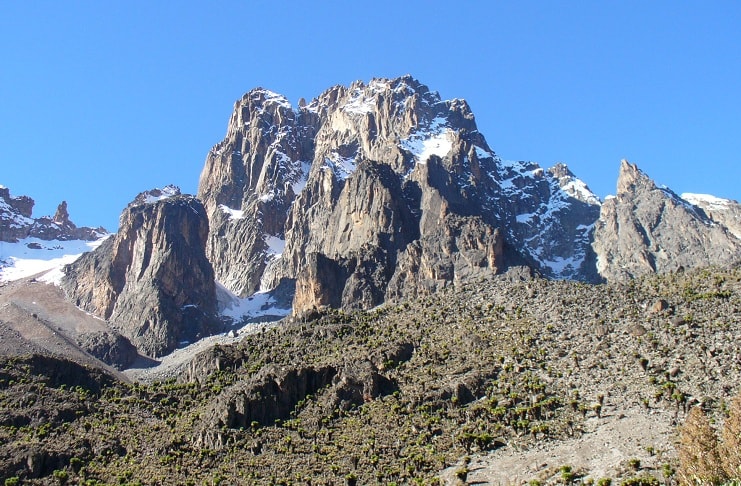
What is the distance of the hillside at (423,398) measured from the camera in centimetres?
8156

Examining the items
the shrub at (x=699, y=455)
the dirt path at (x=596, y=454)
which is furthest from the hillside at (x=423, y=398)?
the shrub at (x=699, y=455)

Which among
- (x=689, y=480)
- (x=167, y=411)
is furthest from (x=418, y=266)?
(x=689, y=480)

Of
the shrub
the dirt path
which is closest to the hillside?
the dirt path

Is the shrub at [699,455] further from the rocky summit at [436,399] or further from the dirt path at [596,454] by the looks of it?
the dirt path at [596,454]

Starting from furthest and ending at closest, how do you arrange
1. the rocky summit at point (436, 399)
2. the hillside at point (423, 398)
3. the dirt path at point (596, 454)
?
the hillside at point (423, 398) < the rocky summit at point (436, 399) < the dirt path at point (596, 454)

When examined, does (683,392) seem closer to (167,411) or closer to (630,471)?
(630,471)

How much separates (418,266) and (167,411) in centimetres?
7695

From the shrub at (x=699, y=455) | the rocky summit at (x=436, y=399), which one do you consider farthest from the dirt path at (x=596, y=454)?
the shrub at (x=699, y=455)

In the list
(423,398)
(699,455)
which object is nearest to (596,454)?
(699,455)

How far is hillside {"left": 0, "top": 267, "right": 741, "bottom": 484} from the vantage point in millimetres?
81562

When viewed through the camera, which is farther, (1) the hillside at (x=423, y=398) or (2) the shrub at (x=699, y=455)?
(1) the hillside at (x=423, y=398)

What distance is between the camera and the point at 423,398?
322 feet

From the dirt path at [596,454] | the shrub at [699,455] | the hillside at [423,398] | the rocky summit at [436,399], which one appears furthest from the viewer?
the hillside at [423,398]

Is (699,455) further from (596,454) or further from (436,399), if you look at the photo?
(436,399)
